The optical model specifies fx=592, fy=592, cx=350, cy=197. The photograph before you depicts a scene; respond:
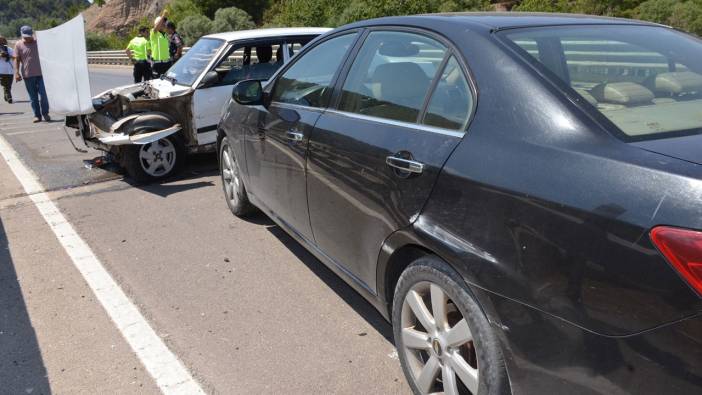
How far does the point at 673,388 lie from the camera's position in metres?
1.66

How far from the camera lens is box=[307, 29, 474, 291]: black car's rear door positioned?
2531 millimetres

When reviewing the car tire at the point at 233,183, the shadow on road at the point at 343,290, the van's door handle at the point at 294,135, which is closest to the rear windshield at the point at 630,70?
the van's door handle at the point at 294,135

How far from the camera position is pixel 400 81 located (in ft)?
9.88

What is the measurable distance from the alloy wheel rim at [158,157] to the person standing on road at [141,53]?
19.6 feet

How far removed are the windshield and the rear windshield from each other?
17.2 ft

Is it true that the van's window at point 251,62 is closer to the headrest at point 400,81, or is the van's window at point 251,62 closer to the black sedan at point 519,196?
the black sedan at point 519,196

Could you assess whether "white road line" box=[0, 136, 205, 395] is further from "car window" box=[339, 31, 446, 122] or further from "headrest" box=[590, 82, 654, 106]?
"headrest" box=[590, 82, 654, 106]

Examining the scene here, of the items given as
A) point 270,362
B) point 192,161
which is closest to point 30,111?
point 192,161

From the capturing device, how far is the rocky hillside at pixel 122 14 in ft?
320

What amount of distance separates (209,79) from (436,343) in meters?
5.33

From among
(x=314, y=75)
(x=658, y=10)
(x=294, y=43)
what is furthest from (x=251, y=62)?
(x=658, y=10)

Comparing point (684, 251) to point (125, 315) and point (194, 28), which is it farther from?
point (194, 28)

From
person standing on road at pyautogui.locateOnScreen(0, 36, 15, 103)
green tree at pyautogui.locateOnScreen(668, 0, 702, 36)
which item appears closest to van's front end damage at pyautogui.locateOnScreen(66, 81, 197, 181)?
person standing on road at pyautogui.locateOnScreen(0, 36, 15, 103)

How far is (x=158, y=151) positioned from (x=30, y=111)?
10648 mm
